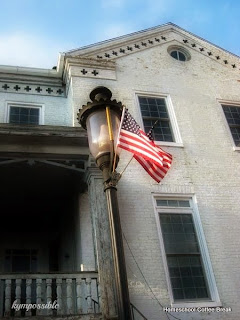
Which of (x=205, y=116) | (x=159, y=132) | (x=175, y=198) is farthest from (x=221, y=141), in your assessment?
(x=175, y=198)

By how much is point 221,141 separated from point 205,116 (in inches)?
37.2

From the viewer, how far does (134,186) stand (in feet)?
31.0

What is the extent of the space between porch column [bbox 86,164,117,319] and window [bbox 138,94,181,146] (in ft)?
9.54

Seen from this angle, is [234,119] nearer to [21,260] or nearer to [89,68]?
[89,68]

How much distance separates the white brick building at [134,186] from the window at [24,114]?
0.04 m

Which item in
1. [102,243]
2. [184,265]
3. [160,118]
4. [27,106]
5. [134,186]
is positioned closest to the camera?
[102,243]

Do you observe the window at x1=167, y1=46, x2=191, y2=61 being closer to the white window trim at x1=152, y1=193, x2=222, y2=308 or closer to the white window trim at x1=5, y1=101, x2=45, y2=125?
the white window trim at x1=5, y1=101, x2=45, y2=125

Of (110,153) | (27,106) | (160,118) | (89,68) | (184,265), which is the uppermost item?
(89,68)

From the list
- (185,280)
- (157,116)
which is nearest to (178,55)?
(157,116)

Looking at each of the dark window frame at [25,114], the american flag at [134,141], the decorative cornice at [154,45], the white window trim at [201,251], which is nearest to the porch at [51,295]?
the white window trim at [201,251]

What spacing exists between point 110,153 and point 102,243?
10.5ft

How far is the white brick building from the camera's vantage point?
8.02m

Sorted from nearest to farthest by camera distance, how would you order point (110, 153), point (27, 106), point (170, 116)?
point (110, 153)
point (170, 116)
point (27, 106)

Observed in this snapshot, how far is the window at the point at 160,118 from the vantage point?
1090 centimetres
